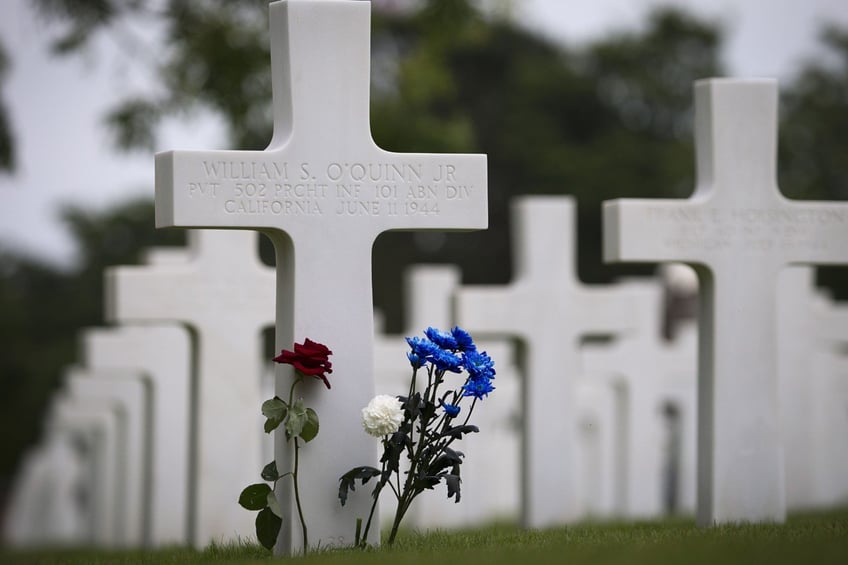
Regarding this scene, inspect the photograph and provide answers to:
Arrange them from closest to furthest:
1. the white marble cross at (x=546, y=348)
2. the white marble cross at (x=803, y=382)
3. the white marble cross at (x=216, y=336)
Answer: the white marble cross at (x=216, y=336) → the white marble cross at (x=546, y=348) → the white marble cross at (x=803, y=382)

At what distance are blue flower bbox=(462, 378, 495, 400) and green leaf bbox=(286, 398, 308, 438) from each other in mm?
770

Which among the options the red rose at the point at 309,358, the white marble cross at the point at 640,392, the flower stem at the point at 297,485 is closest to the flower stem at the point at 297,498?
the flower stem at the point at 297,485

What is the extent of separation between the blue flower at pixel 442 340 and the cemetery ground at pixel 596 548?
956 millimetres

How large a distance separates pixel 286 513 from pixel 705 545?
2.07 m

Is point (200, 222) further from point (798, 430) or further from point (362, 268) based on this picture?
point (798, 430)

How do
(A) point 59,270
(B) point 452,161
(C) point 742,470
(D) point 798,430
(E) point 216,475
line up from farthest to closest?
(A) point 59,270 → (D) point 798,430 → (E) point 216,475 → (C) point 742,470 → (B) point 452,161

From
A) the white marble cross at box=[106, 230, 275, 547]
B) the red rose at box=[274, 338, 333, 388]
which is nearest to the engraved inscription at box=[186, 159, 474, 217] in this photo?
the red rose at box=[274, 338, 333, 388]

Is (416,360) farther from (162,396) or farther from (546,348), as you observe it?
(162,396)

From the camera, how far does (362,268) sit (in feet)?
25.9

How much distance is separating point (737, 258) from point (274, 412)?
328 cm

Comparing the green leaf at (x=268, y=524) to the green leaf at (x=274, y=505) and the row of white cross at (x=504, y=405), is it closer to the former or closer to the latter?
the green leaf at (x=274, y=505)

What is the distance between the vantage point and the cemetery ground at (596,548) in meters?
6.65

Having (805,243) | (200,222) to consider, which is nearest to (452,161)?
(200,222)

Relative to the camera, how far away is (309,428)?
746cm
